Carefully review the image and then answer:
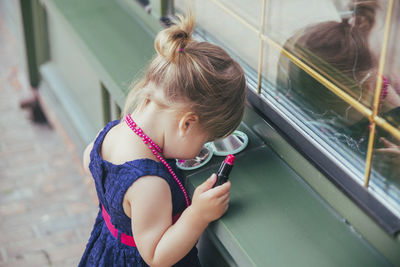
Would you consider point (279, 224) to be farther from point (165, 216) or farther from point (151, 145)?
point (151, 145)

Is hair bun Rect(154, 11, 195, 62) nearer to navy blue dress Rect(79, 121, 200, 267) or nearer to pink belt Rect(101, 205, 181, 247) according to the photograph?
navy blue dress Rect(79, 121, 200, 267)

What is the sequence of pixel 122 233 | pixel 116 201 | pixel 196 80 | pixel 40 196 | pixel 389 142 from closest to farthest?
pixel 389 142, pixel 196 80, pixel 116 201, pixel 122 233, pixel 40 196

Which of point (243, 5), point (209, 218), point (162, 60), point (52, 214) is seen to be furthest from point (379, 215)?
point (52, 214)

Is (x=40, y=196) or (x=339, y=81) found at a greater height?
(x=339, y=81)

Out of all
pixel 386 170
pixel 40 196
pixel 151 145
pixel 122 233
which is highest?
pixel 386 170

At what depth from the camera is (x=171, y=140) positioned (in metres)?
1.76

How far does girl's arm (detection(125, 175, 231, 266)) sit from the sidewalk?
5.83ft

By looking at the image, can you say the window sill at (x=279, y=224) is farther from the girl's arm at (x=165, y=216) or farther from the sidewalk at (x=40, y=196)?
the sidewalk at (x=40, y=196)

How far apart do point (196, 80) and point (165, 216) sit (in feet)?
1.33

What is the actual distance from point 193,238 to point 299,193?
348mm

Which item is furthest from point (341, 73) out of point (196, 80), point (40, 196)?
point (40, 196)

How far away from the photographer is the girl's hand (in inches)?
64.0

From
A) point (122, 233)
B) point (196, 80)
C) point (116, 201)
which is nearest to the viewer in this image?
point (196, 80)

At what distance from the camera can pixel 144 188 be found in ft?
5.50
